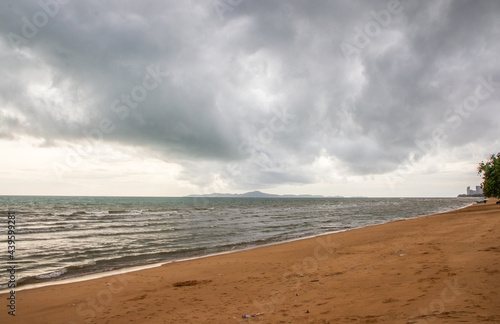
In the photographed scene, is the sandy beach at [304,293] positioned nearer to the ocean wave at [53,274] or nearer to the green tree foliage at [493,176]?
the ocean wave at [53,274]

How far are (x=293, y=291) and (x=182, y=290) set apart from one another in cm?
417

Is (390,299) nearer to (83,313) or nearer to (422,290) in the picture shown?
(422,290)

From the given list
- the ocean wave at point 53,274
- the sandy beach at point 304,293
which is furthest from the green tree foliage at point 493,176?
the ocean wave at point 53,274

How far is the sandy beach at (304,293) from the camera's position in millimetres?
6449

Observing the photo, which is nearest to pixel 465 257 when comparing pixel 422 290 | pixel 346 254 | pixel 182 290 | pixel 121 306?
pixel 422 290

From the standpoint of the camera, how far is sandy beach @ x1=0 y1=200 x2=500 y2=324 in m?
6.45

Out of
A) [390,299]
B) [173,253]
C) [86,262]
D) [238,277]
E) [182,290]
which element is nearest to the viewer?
[390,299]

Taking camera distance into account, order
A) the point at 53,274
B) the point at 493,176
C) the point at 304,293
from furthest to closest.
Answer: the point at 493,176, the point at 53,274, the point at 304,293

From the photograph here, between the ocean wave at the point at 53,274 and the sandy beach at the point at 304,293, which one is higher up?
the sandy beach at the point at 304,293

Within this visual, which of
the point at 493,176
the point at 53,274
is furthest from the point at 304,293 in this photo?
the point at 493,176

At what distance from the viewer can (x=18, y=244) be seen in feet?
70.9

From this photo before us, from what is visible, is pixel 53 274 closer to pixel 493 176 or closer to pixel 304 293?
pixel 304 293

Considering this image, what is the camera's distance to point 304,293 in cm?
862

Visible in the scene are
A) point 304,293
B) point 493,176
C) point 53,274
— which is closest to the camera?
point 304,293
